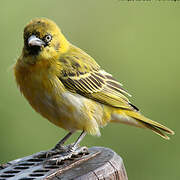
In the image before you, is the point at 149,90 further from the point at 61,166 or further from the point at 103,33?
the point at 61,166

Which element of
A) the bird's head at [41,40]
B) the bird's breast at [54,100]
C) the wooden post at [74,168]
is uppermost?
the bird's head at [41,40]

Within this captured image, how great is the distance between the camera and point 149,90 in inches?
315

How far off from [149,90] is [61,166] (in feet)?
10.5

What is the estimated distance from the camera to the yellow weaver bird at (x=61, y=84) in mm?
5980

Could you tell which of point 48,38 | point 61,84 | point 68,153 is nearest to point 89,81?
point 61,84

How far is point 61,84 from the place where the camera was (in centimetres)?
607

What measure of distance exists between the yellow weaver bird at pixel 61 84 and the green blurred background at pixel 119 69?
4.08 ft

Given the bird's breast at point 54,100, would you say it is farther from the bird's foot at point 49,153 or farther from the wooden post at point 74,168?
the wooden post at point 74,168

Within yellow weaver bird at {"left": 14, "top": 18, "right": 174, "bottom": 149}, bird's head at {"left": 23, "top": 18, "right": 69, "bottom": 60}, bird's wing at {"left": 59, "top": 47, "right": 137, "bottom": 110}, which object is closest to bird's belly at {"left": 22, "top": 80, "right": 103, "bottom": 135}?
yellow weaver bird at {"left": 14, "top": 18, "right": 174, "bottom": 149}

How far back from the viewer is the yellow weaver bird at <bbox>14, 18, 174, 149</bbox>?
5.98 meters

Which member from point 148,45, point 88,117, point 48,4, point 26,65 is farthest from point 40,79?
point 148,45

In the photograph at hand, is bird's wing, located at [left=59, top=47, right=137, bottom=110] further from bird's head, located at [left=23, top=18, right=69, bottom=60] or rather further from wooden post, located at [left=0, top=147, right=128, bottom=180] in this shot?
wooden post, located at [left=0, top=147, right=128, bottom=180]

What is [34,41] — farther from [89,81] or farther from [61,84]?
[89,81]

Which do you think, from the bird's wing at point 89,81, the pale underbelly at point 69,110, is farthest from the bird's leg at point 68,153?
the bird's wing at point 89,81
